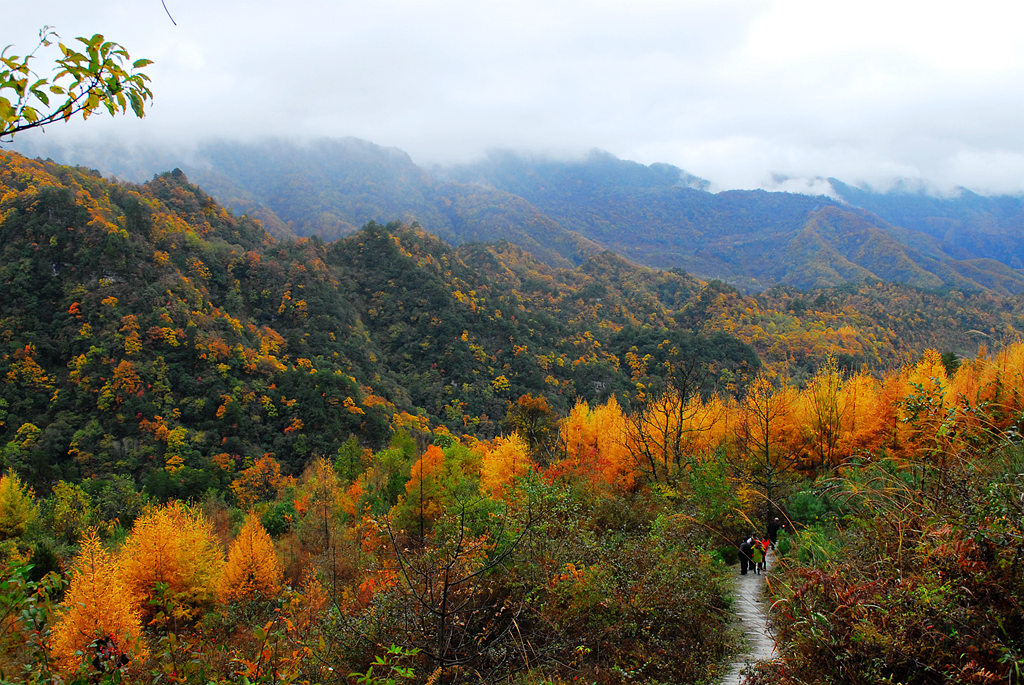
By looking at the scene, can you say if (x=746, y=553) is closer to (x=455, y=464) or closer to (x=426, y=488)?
(x=426, y=488)

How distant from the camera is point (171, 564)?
18.4 meters

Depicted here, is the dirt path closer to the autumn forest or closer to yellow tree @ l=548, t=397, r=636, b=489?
the autumn forest

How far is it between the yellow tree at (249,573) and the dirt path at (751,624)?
16221 millimetres

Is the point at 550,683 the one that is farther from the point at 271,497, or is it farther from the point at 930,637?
the point at 271,497

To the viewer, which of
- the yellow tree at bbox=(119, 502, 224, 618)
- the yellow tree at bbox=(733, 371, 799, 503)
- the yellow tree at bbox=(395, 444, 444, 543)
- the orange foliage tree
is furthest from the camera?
the orange foliage tree

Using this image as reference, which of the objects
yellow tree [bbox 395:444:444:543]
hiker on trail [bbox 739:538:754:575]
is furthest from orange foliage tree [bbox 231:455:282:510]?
hiker on trail [bbox 739:538:754:575]

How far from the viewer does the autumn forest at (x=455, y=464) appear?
14.6 feet

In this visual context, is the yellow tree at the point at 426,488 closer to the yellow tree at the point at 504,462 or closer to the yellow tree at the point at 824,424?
the yellow tree at the point at 504,462

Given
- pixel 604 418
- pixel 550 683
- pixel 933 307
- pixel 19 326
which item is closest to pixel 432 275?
pixel 19 326

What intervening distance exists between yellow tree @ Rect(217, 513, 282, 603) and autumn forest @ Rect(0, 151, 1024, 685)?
4.4 inches

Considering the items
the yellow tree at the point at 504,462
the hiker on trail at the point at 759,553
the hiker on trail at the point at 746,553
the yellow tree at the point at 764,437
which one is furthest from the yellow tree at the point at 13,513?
the yellow tree at the point at 764,437

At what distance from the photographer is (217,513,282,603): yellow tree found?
19828mm

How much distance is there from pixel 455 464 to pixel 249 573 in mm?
9027

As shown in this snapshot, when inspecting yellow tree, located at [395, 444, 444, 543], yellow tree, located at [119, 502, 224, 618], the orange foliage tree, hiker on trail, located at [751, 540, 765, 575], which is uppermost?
hiker on trail, located at [751, 540, 765, 575]
